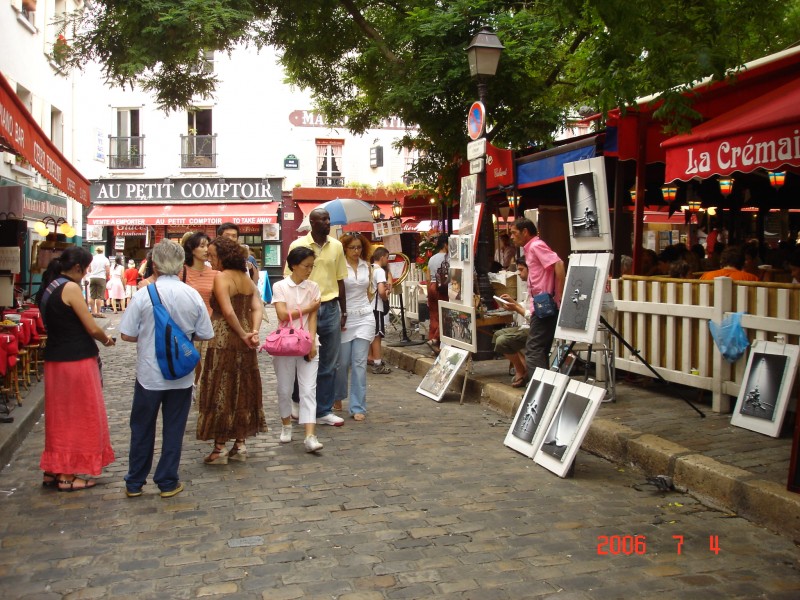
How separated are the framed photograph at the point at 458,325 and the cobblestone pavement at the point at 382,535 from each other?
7.47 feet

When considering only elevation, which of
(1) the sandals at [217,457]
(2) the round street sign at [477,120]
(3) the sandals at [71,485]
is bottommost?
(3) the sandals at [71,485]

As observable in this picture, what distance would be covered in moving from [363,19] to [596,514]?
10.5 metres

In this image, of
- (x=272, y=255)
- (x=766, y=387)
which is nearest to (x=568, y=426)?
(x=766, y=387)

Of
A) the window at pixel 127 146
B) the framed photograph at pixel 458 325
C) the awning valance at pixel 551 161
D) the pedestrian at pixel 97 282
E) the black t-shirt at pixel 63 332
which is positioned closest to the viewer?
the black t-shirt at pixel 63 332

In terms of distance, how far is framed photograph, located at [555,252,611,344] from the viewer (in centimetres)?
607

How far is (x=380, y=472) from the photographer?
19.5 ft

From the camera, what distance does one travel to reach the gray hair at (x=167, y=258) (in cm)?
530

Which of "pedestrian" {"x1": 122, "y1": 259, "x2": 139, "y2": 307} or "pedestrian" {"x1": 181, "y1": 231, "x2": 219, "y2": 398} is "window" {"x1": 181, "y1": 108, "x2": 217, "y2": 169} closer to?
"pedestrian" {"x1": 122, "y1": 259, "x2": 139, "y2": 307}

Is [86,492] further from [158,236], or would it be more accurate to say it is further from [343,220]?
[158,236]

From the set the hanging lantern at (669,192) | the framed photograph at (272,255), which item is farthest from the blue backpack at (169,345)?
the framed photograph at (272,255)

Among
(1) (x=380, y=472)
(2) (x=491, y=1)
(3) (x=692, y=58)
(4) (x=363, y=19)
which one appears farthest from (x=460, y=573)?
(4) (x=363, y=19)

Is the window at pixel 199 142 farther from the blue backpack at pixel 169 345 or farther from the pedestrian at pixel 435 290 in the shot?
the blue backpack at pixel 169 345

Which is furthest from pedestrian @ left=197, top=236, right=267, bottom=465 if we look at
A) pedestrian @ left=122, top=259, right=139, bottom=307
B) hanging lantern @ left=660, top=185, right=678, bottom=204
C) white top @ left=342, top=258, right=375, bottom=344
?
pedestrian @ left=122, top=259, right=139, bottom=307

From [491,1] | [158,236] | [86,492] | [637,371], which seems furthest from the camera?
[158,236]
